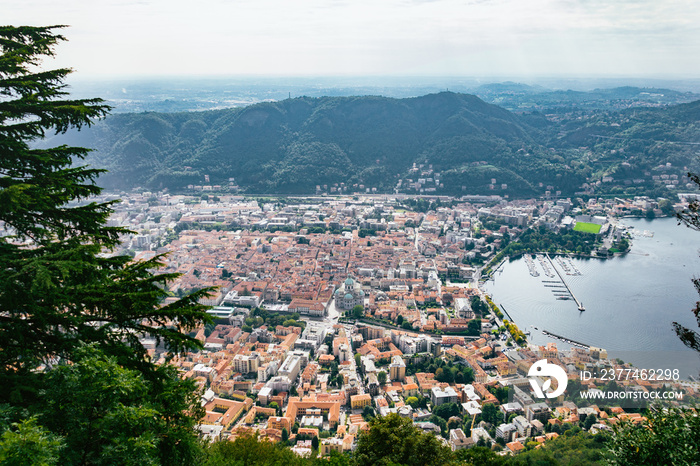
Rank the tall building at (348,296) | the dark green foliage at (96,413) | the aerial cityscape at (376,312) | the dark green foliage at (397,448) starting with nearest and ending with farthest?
the dark green foliage at (96,413) → the dark green foliage at (397,448) → the aerial cityscape at (376,312) → the tall building at (348,296)

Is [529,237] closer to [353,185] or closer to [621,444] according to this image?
[353,185]

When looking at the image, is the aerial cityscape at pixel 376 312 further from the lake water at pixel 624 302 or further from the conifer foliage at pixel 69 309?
the lake water at pixel 624 302

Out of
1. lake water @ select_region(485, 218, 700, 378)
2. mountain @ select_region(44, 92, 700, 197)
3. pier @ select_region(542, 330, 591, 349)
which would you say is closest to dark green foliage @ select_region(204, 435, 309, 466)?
lake water @ select_region(485, 218, 700, 378)

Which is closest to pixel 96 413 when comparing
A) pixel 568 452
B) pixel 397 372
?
pixel 568 452

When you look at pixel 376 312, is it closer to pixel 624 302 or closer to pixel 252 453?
pixel 624 302

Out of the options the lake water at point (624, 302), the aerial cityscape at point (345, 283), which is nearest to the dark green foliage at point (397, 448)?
the aerial cityscape at point (345, 283)

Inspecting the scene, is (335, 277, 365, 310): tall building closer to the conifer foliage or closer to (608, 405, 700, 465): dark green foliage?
(608, 405, 700, 465): dark green foliage

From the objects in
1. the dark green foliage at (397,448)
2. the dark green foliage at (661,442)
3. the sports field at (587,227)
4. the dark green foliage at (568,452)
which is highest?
the dark green foliage at (661,442)
